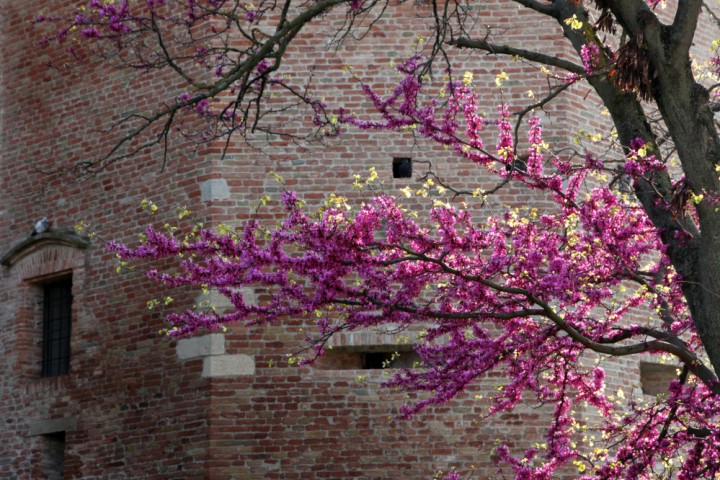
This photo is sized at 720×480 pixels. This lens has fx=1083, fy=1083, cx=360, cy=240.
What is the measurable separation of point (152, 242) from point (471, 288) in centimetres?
223

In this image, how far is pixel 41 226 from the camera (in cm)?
1223

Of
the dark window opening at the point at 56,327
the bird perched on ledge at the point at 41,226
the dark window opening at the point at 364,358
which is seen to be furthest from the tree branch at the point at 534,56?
the dark window opening at the point at 56,327

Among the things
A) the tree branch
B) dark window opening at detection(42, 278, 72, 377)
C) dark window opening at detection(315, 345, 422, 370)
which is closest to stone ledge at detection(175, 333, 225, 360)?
dark window opening at detection(315, 345, 422, 370)

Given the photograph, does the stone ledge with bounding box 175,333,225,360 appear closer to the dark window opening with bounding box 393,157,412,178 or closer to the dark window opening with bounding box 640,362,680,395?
the dark window opening with bounding box 393,157,412,178

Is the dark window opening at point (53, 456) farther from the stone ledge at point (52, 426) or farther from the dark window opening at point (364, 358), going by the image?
the dark window opening at point (364, 358)

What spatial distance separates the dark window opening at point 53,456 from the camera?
1186cm

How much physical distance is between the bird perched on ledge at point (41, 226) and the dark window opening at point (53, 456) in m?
2.27

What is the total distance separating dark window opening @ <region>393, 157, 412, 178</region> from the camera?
11.1 metres

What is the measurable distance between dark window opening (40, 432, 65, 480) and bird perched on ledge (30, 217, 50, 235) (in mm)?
2274

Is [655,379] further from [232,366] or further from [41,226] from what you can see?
[41,226]

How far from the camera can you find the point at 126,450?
1114 centimetres

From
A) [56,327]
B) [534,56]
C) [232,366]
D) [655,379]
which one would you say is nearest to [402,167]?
[232,366]

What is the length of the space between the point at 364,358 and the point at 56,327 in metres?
3.80

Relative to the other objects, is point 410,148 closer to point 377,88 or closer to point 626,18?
point 377,88
